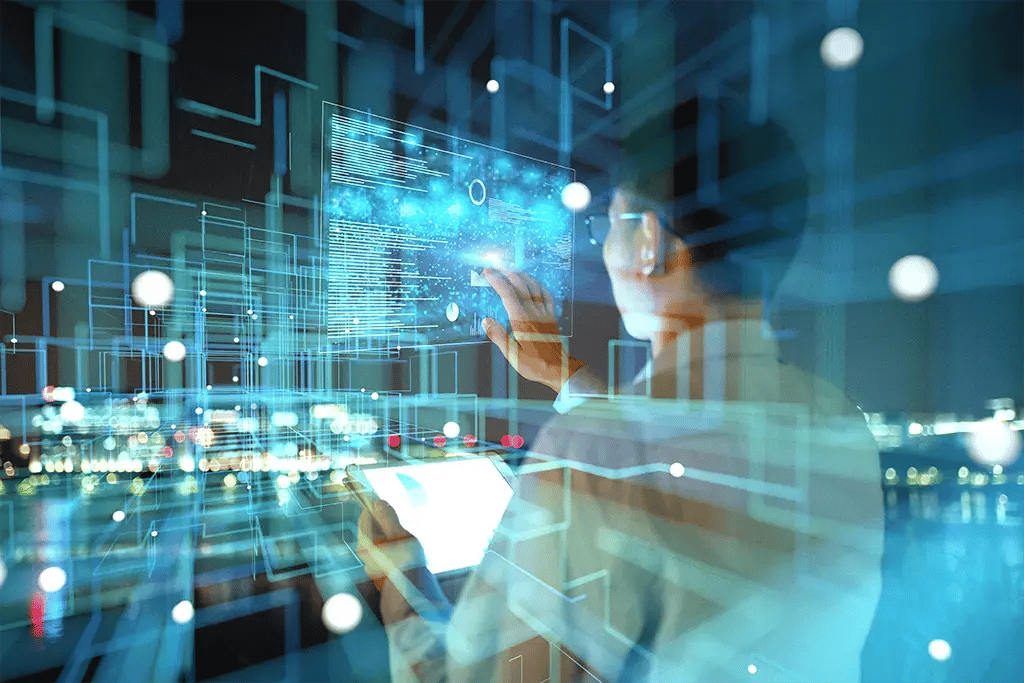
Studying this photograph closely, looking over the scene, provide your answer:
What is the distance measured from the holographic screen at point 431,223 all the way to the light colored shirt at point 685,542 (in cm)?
32

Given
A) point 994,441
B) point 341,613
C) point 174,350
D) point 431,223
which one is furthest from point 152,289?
point 994,441

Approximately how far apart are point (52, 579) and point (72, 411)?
0.59 metres

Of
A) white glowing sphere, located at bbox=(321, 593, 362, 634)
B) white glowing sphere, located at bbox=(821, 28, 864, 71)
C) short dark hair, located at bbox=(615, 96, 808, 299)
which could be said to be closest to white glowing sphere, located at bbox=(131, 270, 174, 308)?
white glowing sphere, located at bbox=(321, 593, 362, 634)

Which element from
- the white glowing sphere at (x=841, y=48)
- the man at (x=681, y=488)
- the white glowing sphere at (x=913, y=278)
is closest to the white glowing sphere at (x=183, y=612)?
the man at (x=681, y=488)

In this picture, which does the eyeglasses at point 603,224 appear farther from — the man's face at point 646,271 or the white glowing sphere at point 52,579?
the white glowing sphere at point 52,579

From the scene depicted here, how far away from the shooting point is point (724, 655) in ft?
2.15

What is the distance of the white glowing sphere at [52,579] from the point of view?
46.6 inches

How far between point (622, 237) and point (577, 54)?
18.3 inches

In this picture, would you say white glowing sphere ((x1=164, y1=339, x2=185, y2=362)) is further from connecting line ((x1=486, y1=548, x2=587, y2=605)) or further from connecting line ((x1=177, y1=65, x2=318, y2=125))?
connecting line ((x1=486, y1=548, x2=587, y2=605))

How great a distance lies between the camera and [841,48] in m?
0.70

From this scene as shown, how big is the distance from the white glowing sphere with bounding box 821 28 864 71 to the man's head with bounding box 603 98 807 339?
12 centimetres

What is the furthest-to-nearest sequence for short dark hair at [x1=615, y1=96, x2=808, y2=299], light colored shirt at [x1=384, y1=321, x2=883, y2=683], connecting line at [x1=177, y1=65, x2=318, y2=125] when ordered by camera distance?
connecting line at [x1=177, y1=65, x2=318, y2=125]
short dark hair at [x1=615, y1=96, x2=808, y2=299]
light colored shirt at [x1=384, y1=321, x2=883, y2=683]

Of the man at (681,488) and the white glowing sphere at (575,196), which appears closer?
the man at (681,488)

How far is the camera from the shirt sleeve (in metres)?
0.95
